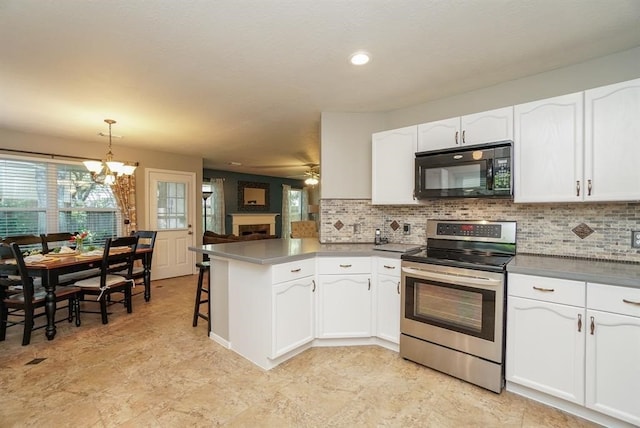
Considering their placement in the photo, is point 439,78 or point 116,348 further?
point 116,348

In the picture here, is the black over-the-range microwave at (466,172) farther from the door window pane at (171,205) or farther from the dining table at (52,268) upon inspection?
the door window pane at (171,205)

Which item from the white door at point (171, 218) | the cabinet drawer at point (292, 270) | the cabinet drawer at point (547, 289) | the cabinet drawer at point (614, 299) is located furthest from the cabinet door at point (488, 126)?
the white door at point (171, 218)

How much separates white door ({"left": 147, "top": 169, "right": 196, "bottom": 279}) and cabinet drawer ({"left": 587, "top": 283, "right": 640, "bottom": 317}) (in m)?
5.35

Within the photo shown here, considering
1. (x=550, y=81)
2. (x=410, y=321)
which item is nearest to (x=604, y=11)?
(x=550, y=81)

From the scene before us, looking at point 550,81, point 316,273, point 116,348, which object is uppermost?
point 550,81

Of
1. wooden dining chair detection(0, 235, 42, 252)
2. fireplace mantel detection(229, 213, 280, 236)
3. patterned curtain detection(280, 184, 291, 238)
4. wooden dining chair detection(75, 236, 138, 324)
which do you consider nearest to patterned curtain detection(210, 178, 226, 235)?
fireplace mantel detection(229, 213, 280, 236)

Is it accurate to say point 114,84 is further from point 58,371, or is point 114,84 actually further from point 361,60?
point 58,371

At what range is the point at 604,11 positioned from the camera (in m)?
1.65

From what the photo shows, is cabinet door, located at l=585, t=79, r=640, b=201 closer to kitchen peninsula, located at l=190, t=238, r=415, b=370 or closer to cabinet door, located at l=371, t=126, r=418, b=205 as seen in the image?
cabinet door, located at l=371, t=126, r=418, b=205

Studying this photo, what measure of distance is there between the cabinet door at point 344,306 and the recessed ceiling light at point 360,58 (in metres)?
1.75

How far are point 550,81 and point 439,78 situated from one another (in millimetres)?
847

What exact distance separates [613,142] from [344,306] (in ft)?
7.35

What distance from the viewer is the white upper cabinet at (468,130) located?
2.30m

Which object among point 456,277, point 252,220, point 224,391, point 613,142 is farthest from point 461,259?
point 252,220
